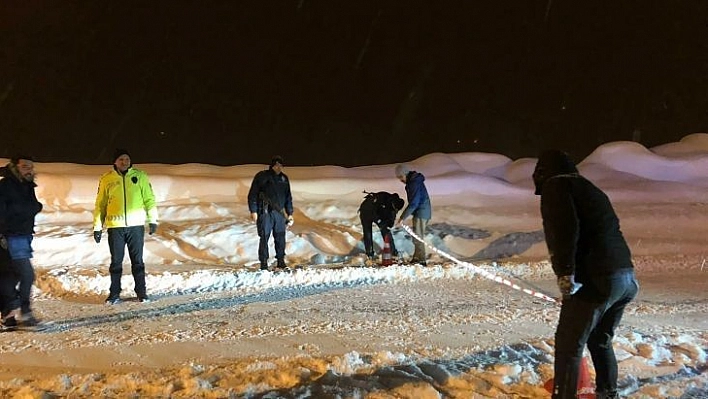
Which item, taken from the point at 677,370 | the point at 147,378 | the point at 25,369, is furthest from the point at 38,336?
the point at 677,370

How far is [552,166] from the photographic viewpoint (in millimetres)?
3555

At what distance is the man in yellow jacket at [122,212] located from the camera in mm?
7148

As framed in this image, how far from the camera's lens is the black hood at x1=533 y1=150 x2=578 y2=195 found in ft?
11.6

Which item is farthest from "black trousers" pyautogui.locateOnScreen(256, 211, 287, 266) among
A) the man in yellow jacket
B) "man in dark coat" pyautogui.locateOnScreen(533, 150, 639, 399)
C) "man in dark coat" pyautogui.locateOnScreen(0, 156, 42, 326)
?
"man in dark coat" pyautogui.locateOnScreen(533, 150, 639, 399)

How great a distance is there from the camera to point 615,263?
339 centimetres

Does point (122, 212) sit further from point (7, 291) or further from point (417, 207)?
point (417, 207)

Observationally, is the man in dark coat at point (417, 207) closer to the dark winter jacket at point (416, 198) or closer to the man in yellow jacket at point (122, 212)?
the dark winter jacket at point (416, 198)

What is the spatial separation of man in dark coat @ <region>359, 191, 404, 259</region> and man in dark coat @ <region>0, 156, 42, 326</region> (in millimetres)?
5911

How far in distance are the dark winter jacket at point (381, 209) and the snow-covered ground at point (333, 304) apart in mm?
825

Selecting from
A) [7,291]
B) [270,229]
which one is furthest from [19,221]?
[270,229]

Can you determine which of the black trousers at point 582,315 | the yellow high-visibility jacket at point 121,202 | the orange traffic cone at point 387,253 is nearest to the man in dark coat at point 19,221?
the yellow high-visibility jacket at point 121,202

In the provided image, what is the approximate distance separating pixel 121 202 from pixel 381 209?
4926 mm

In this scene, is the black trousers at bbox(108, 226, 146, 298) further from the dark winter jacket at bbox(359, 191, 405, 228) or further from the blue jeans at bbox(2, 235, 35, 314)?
the dark winter jacket at bbox(359, 191, 405, 228)

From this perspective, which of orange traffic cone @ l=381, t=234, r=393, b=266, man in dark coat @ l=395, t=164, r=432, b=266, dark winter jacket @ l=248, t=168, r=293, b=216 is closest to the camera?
dark winter jacket @ l=248, t=168, r=293, b=216
